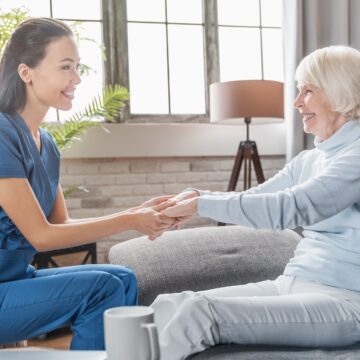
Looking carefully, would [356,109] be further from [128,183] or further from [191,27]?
[191,27]

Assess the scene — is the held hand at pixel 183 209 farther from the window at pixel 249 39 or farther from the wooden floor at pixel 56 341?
the window at pixel 249 39

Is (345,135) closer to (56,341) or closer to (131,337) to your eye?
(131,337)

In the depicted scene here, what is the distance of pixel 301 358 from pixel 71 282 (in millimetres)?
579

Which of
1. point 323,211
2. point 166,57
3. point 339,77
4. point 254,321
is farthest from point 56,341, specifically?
point 166,57

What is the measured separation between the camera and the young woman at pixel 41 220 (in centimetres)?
140

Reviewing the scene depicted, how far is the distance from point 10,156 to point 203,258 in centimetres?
84

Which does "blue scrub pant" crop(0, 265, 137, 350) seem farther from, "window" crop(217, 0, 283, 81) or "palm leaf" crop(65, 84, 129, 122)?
"window" crop(217, 0, 283, 81)

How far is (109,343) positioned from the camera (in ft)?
2.38

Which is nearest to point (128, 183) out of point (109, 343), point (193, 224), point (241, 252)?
point (193, 224)

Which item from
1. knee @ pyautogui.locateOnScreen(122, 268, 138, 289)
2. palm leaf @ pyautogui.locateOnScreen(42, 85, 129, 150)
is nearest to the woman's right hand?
knee @ pyautogui.locateOnScreen(122, 268, 138, 289)

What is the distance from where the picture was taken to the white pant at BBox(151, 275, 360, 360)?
48.3 inches

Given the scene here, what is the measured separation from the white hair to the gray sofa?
2.35 ft

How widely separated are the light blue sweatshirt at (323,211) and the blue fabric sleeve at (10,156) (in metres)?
0.47

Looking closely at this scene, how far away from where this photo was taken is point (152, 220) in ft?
5.50
